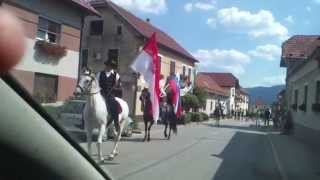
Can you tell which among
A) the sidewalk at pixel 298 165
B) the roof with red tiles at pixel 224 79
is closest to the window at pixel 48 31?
the sidewalk at pixel 298 165

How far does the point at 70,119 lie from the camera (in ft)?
63.6

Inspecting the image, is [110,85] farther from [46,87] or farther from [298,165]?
[46,87]

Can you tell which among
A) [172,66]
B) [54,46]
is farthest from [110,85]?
[172,66]

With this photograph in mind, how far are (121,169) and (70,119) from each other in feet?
25.5

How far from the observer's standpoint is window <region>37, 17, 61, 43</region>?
25172 millimetres

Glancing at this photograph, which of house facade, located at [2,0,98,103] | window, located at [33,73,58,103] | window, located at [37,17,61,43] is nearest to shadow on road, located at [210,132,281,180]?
house facade, located at [2,0,98,103]

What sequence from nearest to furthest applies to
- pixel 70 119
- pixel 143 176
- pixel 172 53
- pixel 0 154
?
pixel 0 154
pixel 143 176
pixel 70 119
pixel 172 53

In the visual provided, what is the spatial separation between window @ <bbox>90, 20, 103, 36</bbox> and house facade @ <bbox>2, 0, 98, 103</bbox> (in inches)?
675

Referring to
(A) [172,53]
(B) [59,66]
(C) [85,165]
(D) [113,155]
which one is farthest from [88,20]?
(C) [85,165]

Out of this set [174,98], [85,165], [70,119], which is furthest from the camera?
[174,98]

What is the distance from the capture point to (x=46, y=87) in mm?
26516

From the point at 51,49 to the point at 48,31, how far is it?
880 mm

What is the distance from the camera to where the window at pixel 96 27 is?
152 ft

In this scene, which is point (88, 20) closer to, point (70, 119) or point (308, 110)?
point (308, 110)
